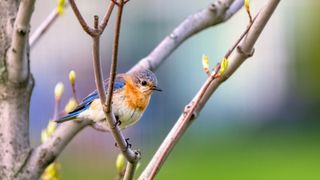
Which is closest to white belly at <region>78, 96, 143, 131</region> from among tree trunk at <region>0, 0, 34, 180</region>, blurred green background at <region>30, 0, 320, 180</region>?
tree trunk at <region>0, 0, 34, 180</region>

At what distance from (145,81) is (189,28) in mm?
363

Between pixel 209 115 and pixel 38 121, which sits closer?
pixel 38 121

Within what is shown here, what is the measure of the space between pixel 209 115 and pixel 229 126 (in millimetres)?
458

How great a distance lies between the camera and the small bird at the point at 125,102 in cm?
308

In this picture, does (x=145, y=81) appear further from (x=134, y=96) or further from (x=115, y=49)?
(x=115, y=49)

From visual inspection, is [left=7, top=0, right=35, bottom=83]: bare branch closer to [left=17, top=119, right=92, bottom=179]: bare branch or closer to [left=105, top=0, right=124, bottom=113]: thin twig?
[left=17, top=119, right=92, bottom=179]: bare branch

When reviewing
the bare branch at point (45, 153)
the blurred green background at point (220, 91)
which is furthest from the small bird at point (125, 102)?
the blurred green background at point (220, 91)

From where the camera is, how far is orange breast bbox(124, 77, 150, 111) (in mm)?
3273

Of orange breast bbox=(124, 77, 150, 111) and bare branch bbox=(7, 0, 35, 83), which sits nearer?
bare branch bbox=(7, 0, 35, 83)

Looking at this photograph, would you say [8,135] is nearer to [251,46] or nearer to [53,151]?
[53,151]

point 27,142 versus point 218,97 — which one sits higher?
point 27,142

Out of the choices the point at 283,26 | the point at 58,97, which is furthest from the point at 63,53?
the point at 58,97

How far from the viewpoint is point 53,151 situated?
278cm

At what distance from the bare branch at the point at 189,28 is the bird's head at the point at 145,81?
0.20ft
